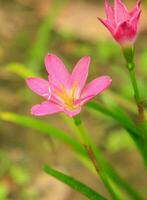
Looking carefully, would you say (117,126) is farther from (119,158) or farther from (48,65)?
(48,65)

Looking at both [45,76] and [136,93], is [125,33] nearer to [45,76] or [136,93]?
[136,93]

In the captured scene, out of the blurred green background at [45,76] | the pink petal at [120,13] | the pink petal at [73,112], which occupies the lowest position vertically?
the blurred green background at [45,76]

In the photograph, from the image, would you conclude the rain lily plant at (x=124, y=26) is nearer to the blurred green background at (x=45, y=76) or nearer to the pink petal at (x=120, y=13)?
the pink petal at (x=120, y=13)

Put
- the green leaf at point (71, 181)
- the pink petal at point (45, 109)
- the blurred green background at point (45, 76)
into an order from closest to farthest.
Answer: the pink petal at point (45, 109) → the green leaf at point (71, 181) → the blurred green background at point (45, 76)

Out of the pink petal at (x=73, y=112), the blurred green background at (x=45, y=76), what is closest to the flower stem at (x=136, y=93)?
the pink petal at (x=73, y=112)

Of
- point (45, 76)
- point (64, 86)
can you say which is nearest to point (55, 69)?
point (64, 86)

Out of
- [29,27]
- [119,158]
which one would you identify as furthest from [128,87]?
[29,27]
